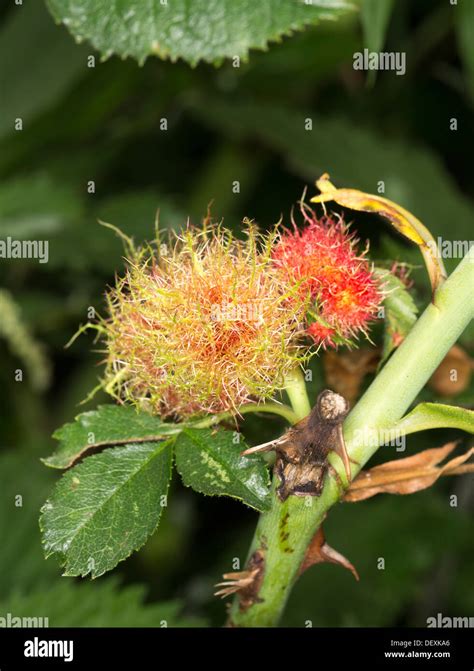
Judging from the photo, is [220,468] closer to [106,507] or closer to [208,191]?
[106,507]

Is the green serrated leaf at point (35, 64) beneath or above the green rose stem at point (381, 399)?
above

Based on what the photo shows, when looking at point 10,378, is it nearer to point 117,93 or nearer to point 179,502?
point 179,502

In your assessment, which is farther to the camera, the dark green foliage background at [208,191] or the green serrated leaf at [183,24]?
the dark green foliage background at [208,191]

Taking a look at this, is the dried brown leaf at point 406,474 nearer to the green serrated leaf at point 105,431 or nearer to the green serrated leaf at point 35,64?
the green serrated leaf at point 105,431

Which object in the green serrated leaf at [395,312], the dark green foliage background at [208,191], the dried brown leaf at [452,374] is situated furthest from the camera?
the dark green foliage background at [208,191]

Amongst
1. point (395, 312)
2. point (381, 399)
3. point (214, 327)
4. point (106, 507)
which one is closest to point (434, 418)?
point (381, 399)

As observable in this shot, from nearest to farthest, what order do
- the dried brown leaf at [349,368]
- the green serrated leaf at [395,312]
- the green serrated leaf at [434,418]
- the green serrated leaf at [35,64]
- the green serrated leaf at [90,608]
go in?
1. the green serrated leaf at [434,418]
2. the green serrated leaf at [395,312]
3. the dried brown leaf at [349,368]
4. the green serrated leaf at [90,608]
5. the green serrated leaf at [35,64]

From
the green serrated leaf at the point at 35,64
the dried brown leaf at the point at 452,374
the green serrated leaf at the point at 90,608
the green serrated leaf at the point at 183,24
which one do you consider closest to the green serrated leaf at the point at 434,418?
the dried brown leaf at the point at 452,374
